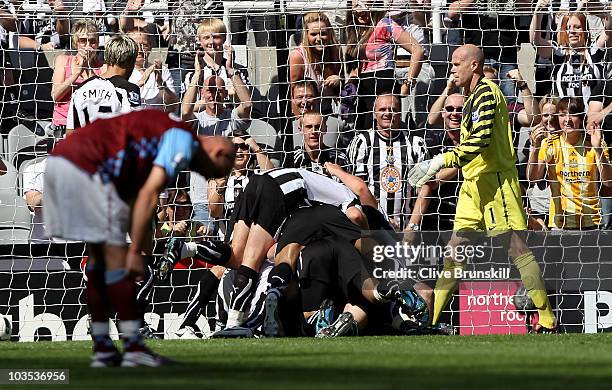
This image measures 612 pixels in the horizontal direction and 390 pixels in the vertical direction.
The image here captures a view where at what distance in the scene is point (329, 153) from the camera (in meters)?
13.0

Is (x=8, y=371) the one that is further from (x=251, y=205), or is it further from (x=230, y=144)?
(x=251, y=205)

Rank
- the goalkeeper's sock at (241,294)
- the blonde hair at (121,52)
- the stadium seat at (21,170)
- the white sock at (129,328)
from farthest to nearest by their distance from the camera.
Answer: the stadium seat at (21,170), the goalkeeper's sock at (241,294), the blonde hair at (121,52), the white sock at (129,328)

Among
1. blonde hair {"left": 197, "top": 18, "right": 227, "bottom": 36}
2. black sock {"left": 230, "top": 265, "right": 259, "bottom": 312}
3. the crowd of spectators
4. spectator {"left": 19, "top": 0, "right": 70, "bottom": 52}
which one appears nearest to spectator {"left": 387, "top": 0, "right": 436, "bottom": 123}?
the crowd of spectators

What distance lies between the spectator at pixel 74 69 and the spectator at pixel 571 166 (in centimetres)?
482

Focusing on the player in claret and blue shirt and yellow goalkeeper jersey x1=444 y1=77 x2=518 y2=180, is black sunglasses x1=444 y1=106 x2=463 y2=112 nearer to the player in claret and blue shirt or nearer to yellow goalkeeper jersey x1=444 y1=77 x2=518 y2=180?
yellow goalkeeper jersey x1=444 y1=77 x2=518 y2=180

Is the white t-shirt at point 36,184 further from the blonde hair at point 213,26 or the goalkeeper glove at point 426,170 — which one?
the goalkeeper glove at point 426,170

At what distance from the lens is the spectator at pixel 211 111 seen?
13227mm

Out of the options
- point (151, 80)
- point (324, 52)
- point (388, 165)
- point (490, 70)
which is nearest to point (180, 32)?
point (151, 80)

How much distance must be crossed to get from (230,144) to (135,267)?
983mm

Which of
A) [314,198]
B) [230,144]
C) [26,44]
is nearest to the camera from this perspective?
[230,144]

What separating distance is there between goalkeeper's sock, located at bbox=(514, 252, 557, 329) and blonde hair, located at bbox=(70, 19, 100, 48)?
209 inches

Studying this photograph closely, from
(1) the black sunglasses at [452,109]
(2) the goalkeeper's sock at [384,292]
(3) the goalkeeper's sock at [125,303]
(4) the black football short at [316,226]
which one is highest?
(1) the black sunglasses at [452,109]

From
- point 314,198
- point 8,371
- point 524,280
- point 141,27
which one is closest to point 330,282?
point 314,198

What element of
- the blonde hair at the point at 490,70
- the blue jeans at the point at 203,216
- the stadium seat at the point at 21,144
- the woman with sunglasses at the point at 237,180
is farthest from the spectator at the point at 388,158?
the stadium seat at the point at 21,144
